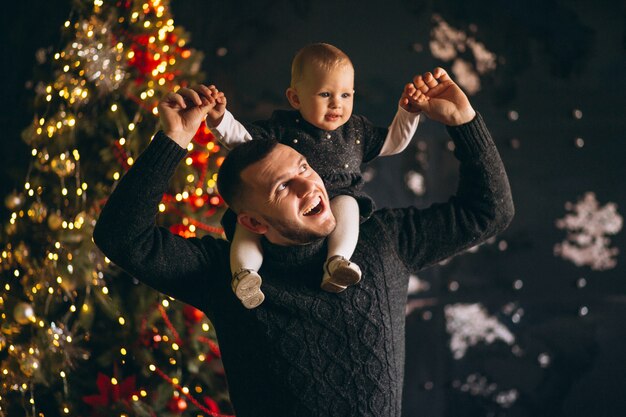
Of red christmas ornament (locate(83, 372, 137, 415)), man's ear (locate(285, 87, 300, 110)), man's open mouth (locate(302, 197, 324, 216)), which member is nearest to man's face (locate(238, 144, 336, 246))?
man's open mouth (locate(302, 197, 324, 216))

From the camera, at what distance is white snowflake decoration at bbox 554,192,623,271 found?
10.2 feet

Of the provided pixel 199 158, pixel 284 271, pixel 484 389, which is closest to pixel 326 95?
pixel 284 271

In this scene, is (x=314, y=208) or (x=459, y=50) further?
(x=459, y=50)

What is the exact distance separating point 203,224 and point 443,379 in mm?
1290

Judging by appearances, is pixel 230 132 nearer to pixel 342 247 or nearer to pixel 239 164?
pixel 239 164

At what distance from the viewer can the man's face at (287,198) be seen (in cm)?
136

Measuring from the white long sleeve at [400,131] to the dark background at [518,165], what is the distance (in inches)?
57.0

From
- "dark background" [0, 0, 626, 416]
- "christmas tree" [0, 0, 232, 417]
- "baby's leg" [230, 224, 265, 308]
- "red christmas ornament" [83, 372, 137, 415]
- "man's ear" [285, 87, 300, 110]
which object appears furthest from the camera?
"dark background" [0, 0, 626, 416]

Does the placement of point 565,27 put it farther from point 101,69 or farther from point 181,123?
point 181,123

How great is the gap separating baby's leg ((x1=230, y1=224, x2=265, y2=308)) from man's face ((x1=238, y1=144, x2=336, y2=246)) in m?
0.05

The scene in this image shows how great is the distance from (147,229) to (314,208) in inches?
12.4

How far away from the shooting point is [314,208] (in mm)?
1388

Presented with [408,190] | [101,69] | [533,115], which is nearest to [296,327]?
[101,69]

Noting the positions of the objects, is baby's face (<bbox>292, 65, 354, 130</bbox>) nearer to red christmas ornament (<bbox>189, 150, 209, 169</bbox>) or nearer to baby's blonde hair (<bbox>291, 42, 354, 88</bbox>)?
baby's blonde hair (<bbox>291, 42, 354, 88</bbox>)
